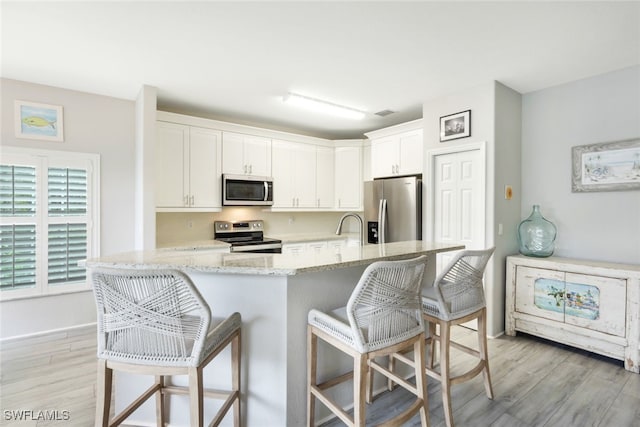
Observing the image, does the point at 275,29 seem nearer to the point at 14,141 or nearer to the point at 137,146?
the point at 137,146

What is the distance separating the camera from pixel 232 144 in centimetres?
415

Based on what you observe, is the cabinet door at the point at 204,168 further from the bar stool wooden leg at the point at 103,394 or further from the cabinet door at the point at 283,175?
the bar stool wooden leg at the point at 103,394

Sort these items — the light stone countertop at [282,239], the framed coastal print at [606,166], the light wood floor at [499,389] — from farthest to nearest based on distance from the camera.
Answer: the light stone countertop at [282,239], the framed coastal print at [606,166], the light wood floor at [499,389]

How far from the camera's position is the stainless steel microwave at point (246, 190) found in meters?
4.05

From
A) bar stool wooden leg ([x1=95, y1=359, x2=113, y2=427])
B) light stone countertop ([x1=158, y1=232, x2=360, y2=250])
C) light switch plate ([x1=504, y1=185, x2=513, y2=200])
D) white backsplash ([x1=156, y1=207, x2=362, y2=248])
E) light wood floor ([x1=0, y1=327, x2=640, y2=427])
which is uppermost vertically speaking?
light switch plate ([x1=504, y1=185, x2=513, y2=200])

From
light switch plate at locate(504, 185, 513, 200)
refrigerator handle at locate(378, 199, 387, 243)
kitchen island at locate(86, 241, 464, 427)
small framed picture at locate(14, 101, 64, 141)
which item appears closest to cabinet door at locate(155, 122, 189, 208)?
small framed picture at locate(14, 101, 64, 141)

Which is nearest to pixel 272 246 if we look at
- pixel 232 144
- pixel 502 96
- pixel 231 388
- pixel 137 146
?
pixel 232 144

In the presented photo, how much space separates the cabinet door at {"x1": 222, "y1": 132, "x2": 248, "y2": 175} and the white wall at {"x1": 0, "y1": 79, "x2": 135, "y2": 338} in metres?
1.05

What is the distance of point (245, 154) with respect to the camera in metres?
4.26

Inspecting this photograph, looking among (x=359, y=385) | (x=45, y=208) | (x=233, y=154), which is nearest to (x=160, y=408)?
(x=359, y=385)

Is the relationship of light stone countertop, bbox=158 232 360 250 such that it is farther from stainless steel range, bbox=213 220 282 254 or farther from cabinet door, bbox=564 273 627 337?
cabinet door, bbox=564 273 627 337

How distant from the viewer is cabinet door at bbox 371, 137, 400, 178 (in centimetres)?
432

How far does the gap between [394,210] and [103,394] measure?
10.9 ft

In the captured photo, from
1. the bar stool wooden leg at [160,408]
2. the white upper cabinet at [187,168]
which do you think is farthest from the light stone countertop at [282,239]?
the bar stool wooden leg at [160,408]
